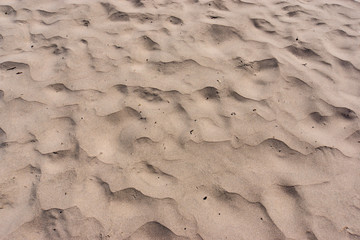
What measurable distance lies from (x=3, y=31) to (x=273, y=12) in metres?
3.15

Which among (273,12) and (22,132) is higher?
(273,12)

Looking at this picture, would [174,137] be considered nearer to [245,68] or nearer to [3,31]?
[245,68]

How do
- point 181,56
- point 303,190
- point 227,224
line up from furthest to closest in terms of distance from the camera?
point 181,56
point 303,190
point 227,224

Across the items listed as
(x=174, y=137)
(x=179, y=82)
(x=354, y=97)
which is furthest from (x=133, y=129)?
(x=354, y=97)

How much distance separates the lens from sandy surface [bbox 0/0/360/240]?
1.99 meters

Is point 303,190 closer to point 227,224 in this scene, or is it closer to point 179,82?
point 227,224

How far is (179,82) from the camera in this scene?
2.72m

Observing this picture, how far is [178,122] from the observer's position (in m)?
2.44

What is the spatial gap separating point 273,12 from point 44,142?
2926mm

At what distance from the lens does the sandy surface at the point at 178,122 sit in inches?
78.5

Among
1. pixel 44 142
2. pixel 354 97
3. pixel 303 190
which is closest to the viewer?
pixel 303 190

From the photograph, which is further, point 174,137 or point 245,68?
point 245,68

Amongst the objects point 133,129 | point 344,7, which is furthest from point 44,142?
point 344,7

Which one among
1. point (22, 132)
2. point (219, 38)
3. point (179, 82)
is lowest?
point (22, 132)
